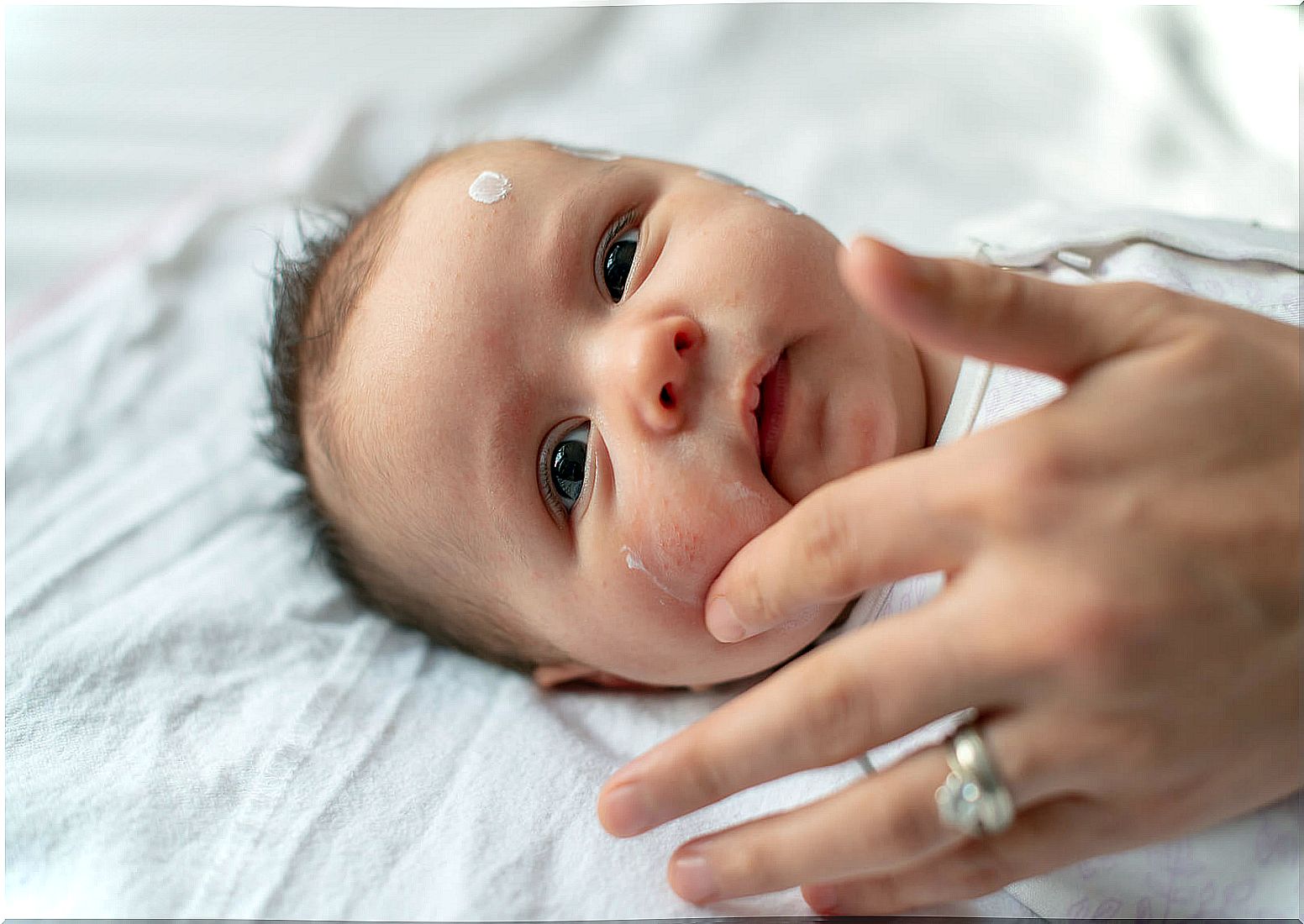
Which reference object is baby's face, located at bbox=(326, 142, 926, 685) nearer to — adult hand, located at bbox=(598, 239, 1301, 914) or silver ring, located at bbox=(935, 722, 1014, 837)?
adult hand, located at bbox=(598, 239, 1301, 914)

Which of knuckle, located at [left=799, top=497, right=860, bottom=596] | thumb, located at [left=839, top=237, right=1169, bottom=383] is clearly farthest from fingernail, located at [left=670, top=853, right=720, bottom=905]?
thumb, located at [left=839, top=237, right=1169, bottom=383]

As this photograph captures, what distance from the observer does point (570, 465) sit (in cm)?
107

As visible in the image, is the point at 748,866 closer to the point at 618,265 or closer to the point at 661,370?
the point at 661,370

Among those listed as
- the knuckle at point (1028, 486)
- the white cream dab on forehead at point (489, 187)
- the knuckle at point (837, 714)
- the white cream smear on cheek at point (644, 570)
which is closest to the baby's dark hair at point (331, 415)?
the white cream dab on forehead at point (489, 187)

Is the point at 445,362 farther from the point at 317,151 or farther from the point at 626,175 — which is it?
the point at 317,151

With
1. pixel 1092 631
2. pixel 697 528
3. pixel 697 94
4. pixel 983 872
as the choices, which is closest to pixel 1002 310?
pixel 1092 631

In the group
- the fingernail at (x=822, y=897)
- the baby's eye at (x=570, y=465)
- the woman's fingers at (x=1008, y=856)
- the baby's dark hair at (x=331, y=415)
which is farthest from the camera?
the baby's dark hair at (x=331, y=415)

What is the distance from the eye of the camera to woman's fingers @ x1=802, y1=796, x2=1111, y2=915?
0.81 m

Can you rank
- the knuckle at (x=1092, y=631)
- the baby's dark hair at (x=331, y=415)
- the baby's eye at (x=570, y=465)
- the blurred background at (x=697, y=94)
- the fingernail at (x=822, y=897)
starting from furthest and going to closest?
the blurred background at (x=697, y=94) → the baby's dark hair at (x=331, y=415) → the baby's eye at (x=570, y=465) → the fingernail at (x=822, y=897) → the knuckle at (x=1092, y=631)

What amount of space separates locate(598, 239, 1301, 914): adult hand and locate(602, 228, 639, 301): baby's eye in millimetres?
377

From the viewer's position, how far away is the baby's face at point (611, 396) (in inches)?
38.2

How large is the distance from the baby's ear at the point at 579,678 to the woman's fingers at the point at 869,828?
36 cm

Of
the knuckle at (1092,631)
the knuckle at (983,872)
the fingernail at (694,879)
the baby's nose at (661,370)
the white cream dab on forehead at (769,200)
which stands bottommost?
the fingernail at (694,879)

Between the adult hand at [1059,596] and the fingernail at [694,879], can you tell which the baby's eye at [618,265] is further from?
the fingernail at [694,879]
